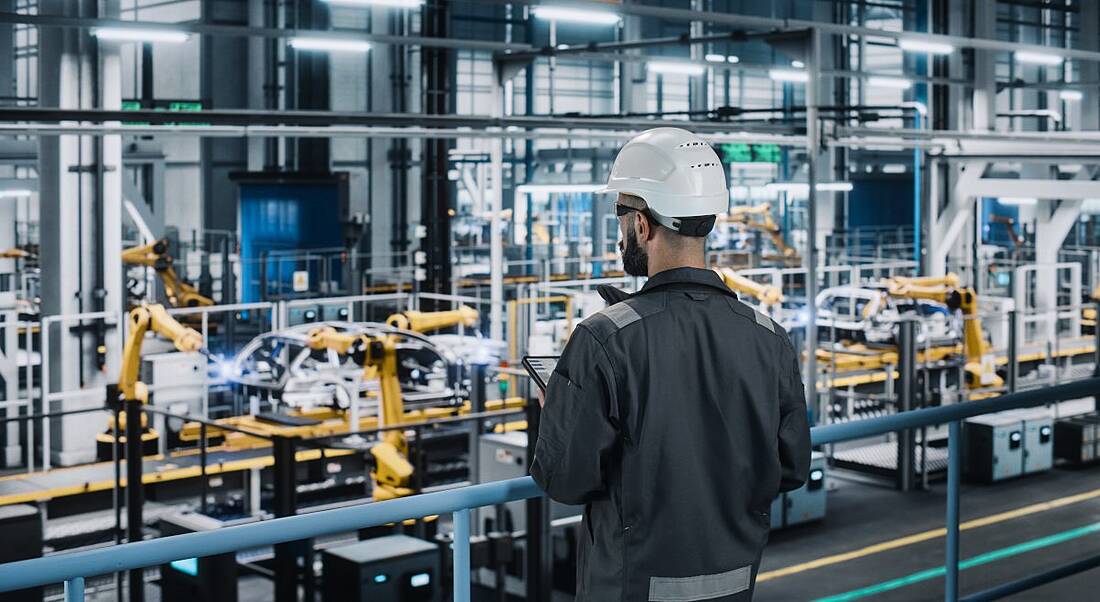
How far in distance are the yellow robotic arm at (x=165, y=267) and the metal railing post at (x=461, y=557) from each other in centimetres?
1219

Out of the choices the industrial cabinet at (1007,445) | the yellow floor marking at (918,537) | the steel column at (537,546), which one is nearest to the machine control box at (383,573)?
the steel column at (537,546)

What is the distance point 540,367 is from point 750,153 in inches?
659

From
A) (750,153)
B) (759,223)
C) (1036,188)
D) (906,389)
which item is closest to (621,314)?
(906,389)

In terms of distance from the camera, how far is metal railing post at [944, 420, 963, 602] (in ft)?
12.6

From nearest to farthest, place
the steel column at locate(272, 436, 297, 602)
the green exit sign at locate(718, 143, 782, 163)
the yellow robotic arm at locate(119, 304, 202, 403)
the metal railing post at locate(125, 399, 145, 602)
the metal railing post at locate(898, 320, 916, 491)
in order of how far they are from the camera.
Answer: the steel column at locate(272, 436, 297, 602) < the metal railing post at locate(125, 399, 145, 602) < the yellow robotic arm at locate(119, 304, 202, 403) < the metal railing post at locate(898, 320, 916, 491) < the green exit sign at locate(718, 143, 782, 163)

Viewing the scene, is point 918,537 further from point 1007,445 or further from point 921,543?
point 1007,445

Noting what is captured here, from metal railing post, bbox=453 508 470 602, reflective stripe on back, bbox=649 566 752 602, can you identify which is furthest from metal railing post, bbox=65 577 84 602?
reflective stripe on back, bbox=649 566 752 602

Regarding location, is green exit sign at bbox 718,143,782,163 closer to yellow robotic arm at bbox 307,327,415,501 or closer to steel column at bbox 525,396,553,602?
A: yellow robotic arm at bbox 307,327,415,501

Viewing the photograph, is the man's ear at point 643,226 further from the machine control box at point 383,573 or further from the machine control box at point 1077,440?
the machine control box at point 1077,440

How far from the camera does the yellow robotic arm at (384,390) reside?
9.60 m

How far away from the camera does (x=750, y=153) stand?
61.4 feet

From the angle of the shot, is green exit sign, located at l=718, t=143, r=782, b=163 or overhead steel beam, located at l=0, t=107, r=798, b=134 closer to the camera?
overhead steel beam, located at l=0, t=107, r=798, b=134

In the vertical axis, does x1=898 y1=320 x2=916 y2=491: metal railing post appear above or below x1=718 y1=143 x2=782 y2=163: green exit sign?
below

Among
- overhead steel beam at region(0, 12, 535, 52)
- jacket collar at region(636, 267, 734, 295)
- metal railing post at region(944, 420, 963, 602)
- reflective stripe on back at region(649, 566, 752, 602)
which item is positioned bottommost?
metal railing post at region(944, 420, 963, 602)
